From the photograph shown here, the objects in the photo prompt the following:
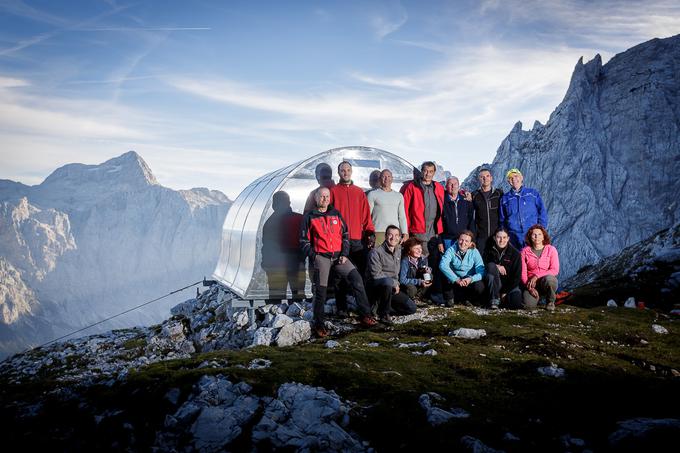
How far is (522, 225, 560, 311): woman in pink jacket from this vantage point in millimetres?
13359

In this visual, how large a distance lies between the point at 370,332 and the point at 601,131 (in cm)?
→ 10513

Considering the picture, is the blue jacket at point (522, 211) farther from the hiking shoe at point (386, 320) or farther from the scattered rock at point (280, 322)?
the scattered rock at point (280, 322)

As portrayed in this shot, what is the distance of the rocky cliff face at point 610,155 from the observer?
91.6m

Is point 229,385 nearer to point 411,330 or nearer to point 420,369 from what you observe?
point 420,369

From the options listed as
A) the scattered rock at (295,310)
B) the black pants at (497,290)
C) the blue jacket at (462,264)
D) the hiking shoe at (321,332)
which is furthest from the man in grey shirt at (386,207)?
the hiking shoe at (321,332)

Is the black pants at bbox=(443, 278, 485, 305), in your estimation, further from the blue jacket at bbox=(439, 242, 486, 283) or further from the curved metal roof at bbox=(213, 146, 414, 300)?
the curved metal roof at bbox=(213, 146, 414, 300)

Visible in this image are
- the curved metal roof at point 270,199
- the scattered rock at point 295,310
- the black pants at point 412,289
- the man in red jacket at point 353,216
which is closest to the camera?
the man in red jacket at point 353,216

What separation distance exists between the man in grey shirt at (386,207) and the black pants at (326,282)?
7.07 ft

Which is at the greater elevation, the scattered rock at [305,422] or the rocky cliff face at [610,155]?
the rocky cliff face at [610,155]

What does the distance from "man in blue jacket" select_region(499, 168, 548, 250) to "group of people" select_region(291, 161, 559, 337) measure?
1.1 inches

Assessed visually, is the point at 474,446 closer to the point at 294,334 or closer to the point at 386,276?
the point at 294,334

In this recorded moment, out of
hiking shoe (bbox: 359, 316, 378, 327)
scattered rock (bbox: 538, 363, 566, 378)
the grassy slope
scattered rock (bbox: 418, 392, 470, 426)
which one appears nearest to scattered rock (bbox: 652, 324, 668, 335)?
the grassy slope

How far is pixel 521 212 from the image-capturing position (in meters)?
14.5

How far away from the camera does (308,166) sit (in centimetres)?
1662
